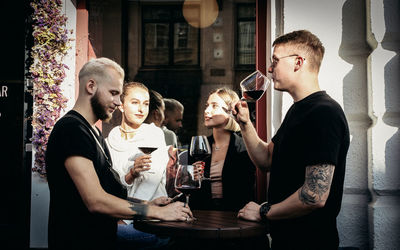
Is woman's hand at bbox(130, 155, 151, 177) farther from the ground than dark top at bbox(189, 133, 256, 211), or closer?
farther from the ground

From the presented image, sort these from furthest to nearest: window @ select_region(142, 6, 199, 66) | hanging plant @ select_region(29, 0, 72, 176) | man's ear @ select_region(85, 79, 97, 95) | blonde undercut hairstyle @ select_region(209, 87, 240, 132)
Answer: window @ select_region(142, 6, 199, 66) < hanging plant @ select_region(29, 0, 72, 176) < blonde undercut hairstyle @ select_region(209, 87, 240, 132) < man's ear @ select_region(85, 79, 97, 95)

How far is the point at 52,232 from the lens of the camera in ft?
5.76

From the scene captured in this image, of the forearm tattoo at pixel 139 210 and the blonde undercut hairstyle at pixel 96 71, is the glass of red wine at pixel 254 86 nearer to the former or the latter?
the blonde undercut hairstyle at pixel 96 71

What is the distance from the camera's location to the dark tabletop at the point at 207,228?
1791 millimetres

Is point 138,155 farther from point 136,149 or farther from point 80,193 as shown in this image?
point 80,193

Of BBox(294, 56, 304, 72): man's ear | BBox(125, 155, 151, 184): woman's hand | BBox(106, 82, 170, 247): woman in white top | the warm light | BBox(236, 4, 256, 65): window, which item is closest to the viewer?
BBox(294, 56, 304, 72): man's ear

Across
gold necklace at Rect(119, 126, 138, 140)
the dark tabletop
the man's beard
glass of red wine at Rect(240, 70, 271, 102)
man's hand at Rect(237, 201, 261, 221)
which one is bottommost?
the dark tabletop

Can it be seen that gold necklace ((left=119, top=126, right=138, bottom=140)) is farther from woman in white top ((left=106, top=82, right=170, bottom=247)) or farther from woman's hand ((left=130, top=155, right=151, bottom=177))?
woman's hand ((left=130, top=155, right=151, bottom=177))

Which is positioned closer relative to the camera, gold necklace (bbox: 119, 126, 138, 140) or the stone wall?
the stone wall

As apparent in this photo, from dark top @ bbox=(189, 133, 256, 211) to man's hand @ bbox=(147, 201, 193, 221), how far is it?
1064 millimetres

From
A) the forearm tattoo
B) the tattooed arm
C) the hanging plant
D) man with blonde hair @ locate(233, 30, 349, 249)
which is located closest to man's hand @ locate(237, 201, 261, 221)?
man with blonde hair @ locate(233, 30, 349, 249)

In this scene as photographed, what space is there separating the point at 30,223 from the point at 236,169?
234 centimetres

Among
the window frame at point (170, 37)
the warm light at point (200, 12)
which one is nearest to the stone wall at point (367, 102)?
the warm light at point (200, 12)

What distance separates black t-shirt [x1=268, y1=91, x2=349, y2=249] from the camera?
1.78 metres
